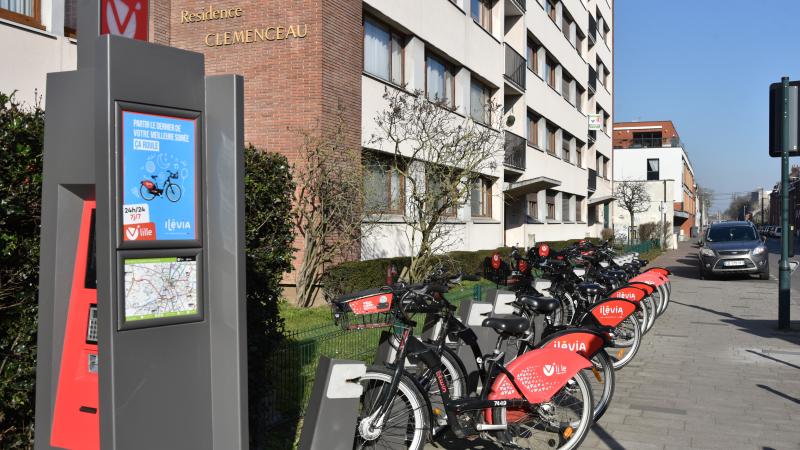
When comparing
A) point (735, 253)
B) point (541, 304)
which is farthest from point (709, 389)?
point (735, 253)

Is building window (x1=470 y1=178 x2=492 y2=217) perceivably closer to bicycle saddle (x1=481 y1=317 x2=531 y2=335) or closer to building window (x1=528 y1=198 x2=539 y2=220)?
building window (x1=528 y1=198 x2=539 y2=220)

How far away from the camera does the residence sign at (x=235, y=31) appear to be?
543 inches

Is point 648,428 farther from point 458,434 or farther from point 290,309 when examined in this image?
point 290,309

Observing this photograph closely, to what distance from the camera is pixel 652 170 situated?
7950 centimetres

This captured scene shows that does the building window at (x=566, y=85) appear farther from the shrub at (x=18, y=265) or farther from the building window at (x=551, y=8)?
the shrub at (x=18, y=265)

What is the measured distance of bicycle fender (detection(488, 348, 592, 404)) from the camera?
16.2 ft

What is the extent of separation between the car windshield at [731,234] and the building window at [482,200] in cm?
724

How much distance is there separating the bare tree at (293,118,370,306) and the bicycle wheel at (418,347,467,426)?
778 cm

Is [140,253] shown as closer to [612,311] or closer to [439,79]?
[612,311]

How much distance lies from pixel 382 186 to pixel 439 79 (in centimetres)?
542

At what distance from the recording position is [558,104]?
33812 mm

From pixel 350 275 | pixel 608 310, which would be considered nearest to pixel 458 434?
pixel 608 310

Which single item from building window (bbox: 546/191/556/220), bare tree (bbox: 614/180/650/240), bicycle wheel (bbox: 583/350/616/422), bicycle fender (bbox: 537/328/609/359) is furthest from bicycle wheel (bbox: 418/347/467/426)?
bare tree (bbox: 614/180/650/240)

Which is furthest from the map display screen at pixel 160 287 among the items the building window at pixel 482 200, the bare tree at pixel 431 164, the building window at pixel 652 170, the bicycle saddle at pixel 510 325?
the building window at pixel 652 170
